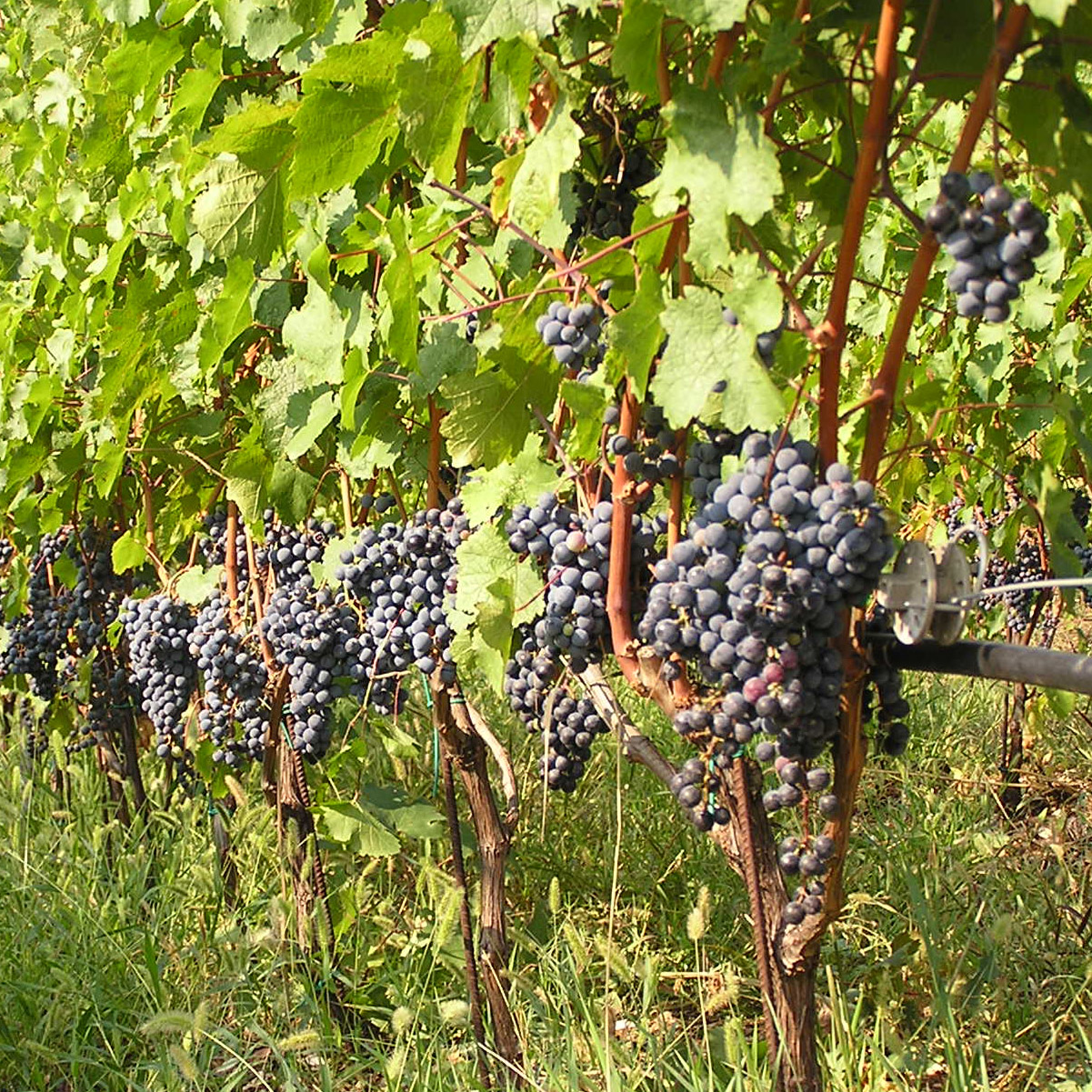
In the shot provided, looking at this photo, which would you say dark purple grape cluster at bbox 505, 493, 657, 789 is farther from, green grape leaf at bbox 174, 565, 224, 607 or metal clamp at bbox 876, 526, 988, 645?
green grape leaf at bbox 174, 565, 224, 607

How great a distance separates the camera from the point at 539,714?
2072mm

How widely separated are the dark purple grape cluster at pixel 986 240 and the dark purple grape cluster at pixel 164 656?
2.14 metres

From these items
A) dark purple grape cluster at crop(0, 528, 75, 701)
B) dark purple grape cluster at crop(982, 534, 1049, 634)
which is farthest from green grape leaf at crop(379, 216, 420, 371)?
dark purple grape cluster at crop(982, 534, 1049, 634)

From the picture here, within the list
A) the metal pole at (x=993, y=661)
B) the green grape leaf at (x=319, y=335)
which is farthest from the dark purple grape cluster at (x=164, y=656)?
the metal pole at (x=993, y=661)

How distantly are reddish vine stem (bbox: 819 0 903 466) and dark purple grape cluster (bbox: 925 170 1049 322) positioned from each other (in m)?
0.15

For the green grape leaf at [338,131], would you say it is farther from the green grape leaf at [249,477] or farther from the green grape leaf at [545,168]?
the green grape leaf at [249,477]

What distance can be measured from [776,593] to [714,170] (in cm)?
43

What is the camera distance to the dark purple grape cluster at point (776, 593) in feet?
4.46

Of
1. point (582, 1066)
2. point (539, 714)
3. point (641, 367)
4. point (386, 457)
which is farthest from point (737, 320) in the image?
point (582, 1066)

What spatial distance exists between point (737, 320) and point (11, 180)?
3447 mm

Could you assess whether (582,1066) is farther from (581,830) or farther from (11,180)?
(11,180)

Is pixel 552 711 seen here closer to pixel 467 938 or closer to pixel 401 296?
pixel 467 938

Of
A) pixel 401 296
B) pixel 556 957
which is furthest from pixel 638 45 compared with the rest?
pixel 556 957

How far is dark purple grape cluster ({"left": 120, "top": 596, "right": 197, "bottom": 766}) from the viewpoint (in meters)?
3.05
